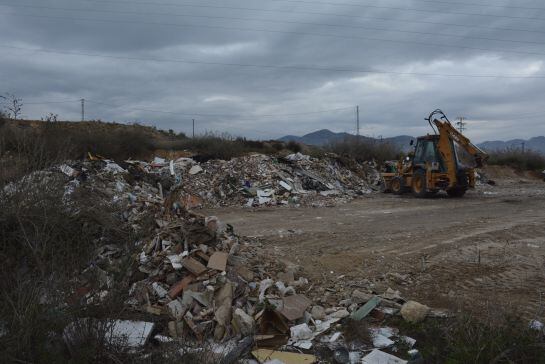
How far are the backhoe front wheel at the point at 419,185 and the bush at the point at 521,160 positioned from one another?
19572 mm

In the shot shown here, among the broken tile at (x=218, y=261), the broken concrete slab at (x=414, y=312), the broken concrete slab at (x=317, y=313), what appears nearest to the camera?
the broken concrete slab at (x=414, y=312)

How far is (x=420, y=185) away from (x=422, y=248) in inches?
365

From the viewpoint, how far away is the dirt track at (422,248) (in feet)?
21.0

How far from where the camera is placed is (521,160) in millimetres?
34969

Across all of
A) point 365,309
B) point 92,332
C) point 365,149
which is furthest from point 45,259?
point 365,149

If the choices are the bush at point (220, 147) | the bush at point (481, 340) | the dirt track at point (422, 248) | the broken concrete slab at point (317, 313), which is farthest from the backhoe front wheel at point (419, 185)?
the bush at point (481, 340)

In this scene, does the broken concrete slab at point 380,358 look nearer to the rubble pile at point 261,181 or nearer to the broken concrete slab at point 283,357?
the broken concrete slab at point 283,357

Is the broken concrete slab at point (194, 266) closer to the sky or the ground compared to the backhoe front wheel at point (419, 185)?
closer to the ground

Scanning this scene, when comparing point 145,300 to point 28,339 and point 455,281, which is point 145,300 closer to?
point 28,339

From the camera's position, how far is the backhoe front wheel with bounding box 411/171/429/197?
17.3m

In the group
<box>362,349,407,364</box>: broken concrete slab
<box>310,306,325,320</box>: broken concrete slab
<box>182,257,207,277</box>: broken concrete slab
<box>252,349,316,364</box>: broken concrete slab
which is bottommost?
<box>252,349,316,364</box>: broken concrete slab

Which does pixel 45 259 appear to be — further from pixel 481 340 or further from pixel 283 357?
pixel 481 340

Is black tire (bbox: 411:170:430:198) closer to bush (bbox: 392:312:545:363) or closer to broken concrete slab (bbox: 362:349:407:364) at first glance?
bush (bbox: 392:312:545:363)

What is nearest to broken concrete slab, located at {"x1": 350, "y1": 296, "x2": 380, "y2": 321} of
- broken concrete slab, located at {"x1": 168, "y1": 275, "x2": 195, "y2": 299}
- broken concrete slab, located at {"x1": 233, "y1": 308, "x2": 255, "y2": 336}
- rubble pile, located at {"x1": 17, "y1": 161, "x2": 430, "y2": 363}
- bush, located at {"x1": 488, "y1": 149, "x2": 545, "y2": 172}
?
rubble pile, located at {"x1": 17, "y1": 161, "x2": 430, "y2": 363}
